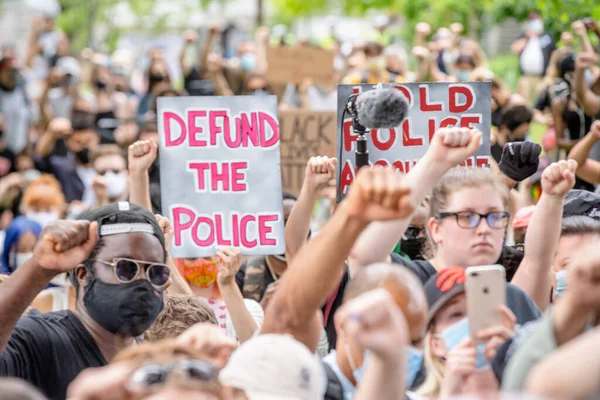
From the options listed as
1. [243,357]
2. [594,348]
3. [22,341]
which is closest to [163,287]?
[22,341]

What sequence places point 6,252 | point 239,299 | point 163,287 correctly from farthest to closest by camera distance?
point 6,252 → point 239,299 → point 163,287

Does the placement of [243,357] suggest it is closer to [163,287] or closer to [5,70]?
[163,287]

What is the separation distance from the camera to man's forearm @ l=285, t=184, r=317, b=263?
15.7 feet

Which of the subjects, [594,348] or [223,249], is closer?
[594,348]

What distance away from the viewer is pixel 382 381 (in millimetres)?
2725

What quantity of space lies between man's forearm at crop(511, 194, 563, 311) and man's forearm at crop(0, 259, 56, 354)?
5.95ft

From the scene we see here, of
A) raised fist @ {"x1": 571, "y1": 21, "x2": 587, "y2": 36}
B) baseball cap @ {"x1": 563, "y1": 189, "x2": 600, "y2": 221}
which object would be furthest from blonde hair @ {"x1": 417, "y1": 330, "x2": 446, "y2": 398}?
raised fist @ {"x1": 571, "y1": 21, "x2": 587, "y2": 36}

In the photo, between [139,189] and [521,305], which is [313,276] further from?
[139,189]

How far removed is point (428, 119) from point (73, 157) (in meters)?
7.42

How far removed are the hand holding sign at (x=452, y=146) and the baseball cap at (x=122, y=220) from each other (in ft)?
3.82

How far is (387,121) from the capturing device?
3887 millimetres

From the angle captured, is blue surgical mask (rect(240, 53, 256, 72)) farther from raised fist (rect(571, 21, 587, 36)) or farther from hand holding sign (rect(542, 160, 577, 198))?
hand holding sign (rect(542, 160, 577, 198))

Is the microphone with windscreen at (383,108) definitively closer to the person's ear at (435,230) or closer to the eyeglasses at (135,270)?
the person's ear at (435,230)

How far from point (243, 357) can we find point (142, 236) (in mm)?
1361
